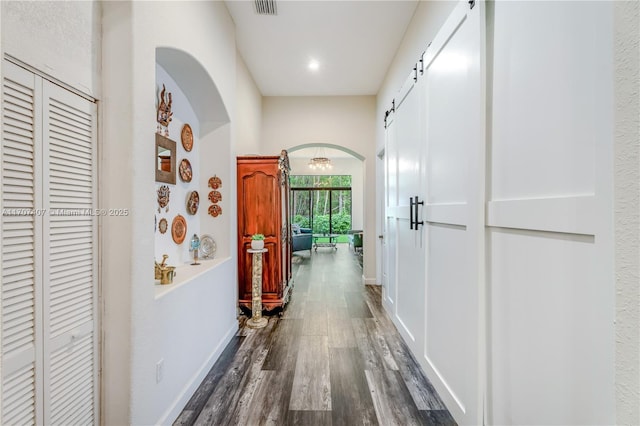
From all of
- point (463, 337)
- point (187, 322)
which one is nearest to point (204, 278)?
point (187, 322)

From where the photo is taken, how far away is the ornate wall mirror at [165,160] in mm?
2064

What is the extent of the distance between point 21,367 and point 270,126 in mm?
4232

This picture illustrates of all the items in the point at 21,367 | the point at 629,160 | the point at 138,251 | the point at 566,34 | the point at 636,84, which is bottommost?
the point at 21,367

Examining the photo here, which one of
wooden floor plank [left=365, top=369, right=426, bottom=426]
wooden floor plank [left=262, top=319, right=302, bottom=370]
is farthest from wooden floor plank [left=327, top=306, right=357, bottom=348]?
wooden floor plank [left=365, top=369, right=426, bottom=426]

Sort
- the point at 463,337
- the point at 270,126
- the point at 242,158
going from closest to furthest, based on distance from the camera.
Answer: the point at 463,337 < the point at 242,158 < the point at 270,126

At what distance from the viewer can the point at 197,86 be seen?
238 centimetres

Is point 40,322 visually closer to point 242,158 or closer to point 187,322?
point 187,322

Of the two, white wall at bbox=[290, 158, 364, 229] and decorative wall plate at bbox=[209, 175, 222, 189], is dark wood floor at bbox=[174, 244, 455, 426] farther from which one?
white wall at bbox=[290, 158, 364, 229]

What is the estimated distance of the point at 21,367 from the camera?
3.30 ft

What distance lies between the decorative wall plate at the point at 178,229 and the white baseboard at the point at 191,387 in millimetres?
1002

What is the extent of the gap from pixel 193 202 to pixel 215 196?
223 mm

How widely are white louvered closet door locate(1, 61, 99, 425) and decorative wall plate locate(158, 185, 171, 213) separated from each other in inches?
31.3

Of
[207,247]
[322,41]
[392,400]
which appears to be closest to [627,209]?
[392,400]

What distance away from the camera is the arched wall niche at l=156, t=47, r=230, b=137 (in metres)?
1.98
